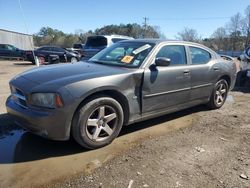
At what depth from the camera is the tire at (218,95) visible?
607 cm

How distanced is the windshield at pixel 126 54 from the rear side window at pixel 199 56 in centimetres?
112

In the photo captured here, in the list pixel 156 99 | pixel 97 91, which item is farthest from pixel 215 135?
pixel 97 91

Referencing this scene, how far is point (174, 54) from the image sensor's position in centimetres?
514

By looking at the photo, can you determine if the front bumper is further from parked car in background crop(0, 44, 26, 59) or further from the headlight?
parked car in background crop(0, 44, 26, 59)

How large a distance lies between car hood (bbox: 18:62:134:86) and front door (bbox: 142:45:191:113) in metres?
0.45

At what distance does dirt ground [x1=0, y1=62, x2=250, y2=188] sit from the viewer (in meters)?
3.16

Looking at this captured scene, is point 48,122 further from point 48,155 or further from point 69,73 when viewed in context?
point 69,73

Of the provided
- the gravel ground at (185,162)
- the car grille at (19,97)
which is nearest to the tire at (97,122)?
the gravel ground at (185,162)

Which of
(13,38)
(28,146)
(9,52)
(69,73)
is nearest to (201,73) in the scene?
(69,73)

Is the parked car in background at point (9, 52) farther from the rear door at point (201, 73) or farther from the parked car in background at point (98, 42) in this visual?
the rear door at point (201, 73)

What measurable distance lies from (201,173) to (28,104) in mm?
2388

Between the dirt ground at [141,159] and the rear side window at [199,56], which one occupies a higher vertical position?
the rear side window at [199,56]

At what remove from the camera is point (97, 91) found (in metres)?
3.85

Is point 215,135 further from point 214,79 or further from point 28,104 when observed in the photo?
point 28,104
